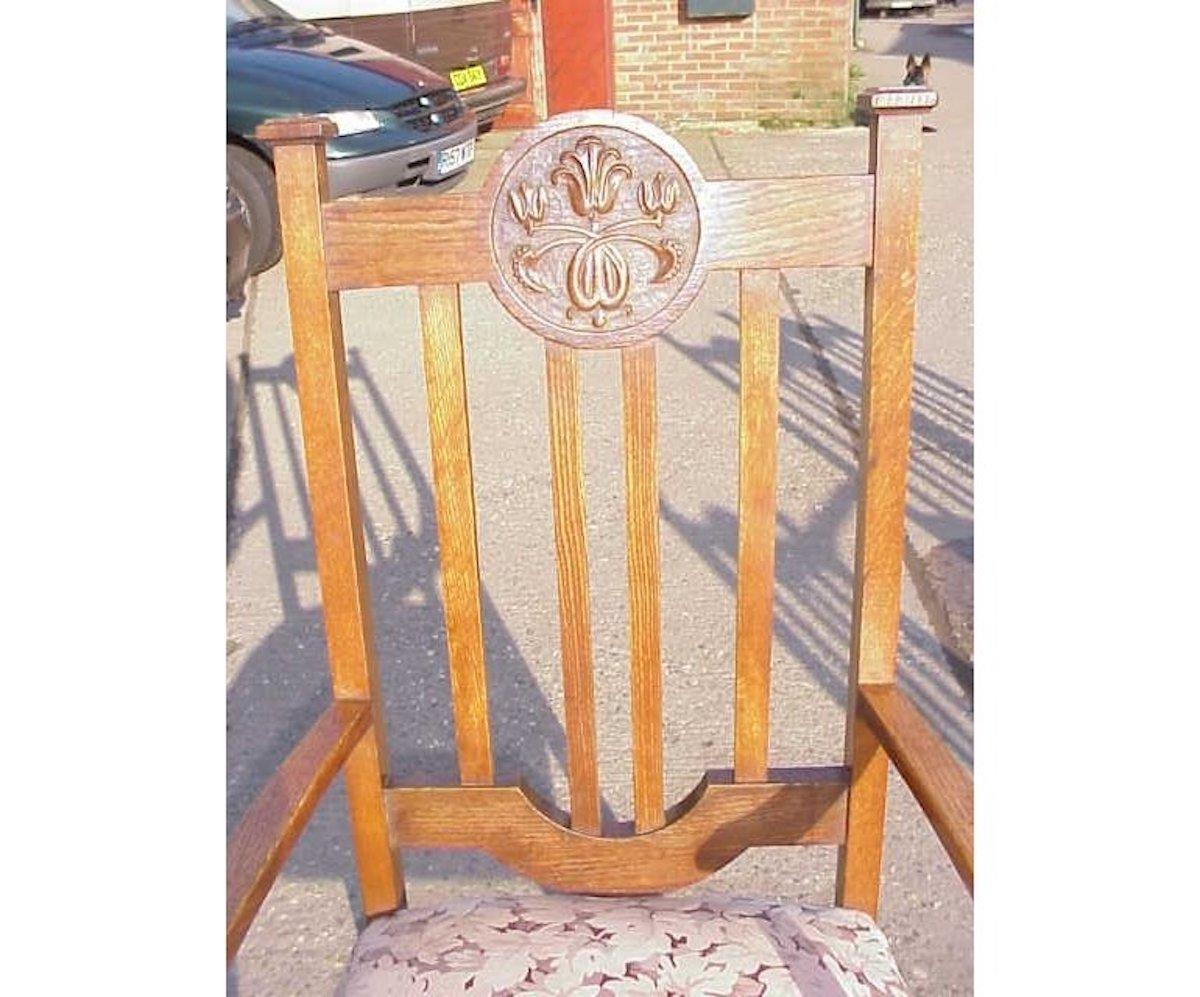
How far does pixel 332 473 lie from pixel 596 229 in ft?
1.20

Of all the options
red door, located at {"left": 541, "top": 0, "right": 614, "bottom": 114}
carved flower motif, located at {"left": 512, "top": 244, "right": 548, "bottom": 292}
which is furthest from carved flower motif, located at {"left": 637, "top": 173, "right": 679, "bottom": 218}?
red door, located at {"left": 541, "top": 0, "right": 614, "bottom": 114}

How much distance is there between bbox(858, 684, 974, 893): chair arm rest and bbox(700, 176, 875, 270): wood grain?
44 centimetres

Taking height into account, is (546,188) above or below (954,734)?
above

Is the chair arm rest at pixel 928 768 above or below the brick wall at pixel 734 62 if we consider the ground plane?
below

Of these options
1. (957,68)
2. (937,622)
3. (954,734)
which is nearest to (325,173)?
(954,734)

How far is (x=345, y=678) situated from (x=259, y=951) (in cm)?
88

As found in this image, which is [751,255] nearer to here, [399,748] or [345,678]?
[345,678]

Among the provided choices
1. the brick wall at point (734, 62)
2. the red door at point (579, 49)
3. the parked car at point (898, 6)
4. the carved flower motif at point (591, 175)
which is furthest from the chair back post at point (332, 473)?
the parked car at point (898, 6)

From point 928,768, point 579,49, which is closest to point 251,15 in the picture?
point 579,49

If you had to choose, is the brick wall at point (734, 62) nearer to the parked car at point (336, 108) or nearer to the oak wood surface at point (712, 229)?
the parked car at point (336, 108)

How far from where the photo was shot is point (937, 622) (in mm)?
2793

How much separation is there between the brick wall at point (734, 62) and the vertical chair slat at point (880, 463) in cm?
814

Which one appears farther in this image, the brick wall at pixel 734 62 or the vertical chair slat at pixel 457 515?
the brick wall at pixel 734 62

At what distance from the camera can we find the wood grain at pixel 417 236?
123 centimetres
